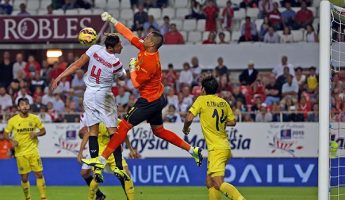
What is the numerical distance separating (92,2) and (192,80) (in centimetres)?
576

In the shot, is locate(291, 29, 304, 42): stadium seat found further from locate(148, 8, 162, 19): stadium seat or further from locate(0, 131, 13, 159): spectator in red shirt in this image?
locate(0, 131, 13, 159): spectator in red shirt

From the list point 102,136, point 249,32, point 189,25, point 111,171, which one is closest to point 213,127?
point 111,171

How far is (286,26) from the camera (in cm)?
3291

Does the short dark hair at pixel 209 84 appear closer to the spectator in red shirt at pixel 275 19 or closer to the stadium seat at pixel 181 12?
the spectator in red shirt at pixel 275 19

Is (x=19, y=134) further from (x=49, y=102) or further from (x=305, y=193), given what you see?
(x=49, y=102)

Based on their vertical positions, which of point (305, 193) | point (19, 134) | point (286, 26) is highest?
point (286, 26)

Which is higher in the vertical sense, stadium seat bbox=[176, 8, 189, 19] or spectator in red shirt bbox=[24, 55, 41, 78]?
stadium seat bbox=[176, 8, 189, 19]

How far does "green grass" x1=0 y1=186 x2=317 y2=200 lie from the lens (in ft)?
75.7

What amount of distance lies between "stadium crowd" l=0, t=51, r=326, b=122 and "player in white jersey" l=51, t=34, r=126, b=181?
38.6 ft

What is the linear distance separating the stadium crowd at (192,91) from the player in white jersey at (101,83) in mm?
11779

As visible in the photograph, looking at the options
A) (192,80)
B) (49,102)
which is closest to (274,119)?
(192,80)

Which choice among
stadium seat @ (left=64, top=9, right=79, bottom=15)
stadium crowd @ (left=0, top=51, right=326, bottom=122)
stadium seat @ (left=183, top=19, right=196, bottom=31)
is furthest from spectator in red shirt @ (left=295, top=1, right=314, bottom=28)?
stadium seat @ (left=64, top=9, right=79, bottom=15)

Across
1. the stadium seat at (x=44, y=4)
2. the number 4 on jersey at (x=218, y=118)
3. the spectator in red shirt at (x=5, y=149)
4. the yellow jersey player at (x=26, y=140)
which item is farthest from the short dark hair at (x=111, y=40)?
the stadium seat at (x=44, y=4)

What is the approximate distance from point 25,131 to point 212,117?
22.7 ft
